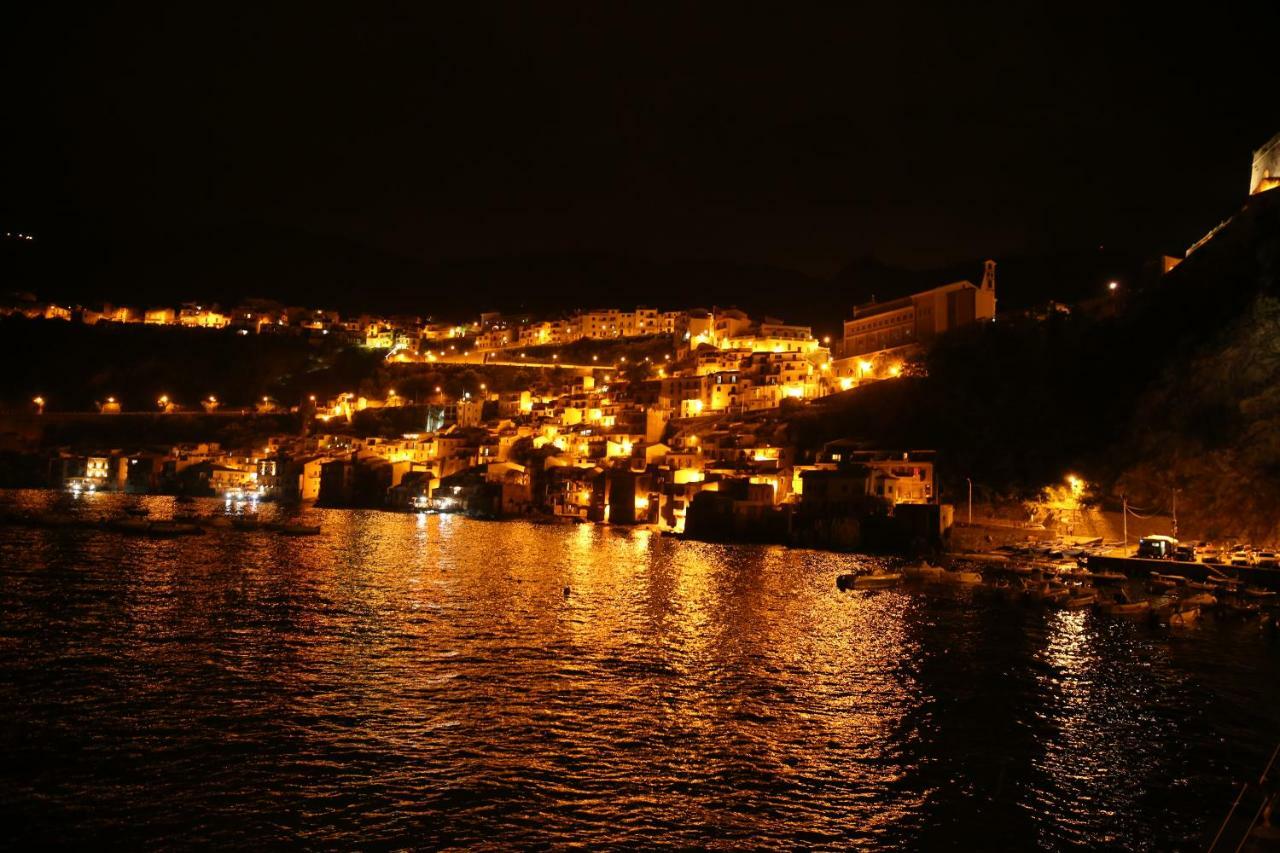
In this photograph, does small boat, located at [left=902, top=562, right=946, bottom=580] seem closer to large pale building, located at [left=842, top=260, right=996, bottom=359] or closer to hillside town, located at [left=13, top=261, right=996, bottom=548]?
hillside town, located at [left=13, top=261, right=996, bottom=548]

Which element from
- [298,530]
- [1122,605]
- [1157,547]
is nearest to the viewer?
[1122,605]

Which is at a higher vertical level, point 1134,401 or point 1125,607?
point 1134,401

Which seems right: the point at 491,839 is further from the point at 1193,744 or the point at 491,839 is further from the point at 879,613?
the point at 879,613

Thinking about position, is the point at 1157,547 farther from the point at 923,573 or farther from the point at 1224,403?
the point at 923,573

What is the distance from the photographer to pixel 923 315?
77.4 metres

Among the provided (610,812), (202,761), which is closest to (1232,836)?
(610,812)

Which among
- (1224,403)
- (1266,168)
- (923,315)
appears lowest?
(1224,403)

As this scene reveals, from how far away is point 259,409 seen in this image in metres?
128

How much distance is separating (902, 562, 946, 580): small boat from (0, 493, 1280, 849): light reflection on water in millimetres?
7025

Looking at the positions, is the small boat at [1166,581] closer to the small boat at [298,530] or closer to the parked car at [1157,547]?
the parked car at [1157,547]

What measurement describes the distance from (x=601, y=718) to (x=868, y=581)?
22767 millimetres

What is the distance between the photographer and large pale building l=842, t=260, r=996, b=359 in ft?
244

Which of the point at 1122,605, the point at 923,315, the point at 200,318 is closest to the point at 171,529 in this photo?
the point at 1122,605

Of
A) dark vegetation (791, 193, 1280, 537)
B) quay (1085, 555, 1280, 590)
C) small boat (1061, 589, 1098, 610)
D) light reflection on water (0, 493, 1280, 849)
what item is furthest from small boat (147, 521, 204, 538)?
quay (1085, 555, 1280, 590)
